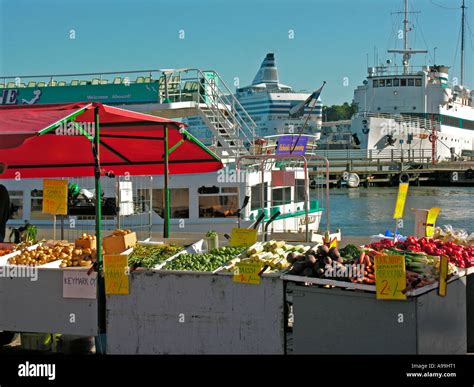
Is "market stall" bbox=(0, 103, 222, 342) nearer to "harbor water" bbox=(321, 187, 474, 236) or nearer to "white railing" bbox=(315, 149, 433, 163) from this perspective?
"harbor water" bbox=(321, 187, 474, 236)

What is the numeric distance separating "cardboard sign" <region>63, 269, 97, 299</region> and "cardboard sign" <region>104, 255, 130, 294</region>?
0.79ft

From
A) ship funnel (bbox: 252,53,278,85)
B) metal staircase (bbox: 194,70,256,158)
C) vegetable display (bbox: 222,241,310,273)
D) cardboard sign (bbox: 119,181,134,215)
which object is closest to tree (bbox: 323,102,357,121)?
ship funnel (bbox: 252,53,278,85)

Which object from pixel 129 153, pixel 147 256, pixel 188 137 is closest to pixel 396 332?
pixel 147 256

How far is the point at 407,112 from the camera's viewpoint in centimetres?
7019

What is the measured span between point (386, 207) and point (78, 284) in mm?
36524

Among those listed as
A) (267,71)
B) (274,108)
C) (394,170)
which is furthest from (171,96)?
(267,71)

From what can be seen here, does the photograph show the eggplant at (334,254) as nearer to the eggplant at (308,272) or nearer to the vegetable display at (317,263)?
the vegetable display at (317,263)

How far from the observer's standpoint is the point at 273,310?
6090mm

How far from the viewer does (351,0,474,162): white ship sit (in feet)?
222

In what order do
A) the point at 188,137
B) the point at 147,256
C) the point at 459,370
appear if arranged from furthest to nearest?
1. the point at 188,137
2. the point at 147,256
3. the point at 459,370

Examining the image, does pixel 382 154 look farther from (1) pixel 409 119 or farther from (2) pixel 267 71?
(2) pixel 267 71

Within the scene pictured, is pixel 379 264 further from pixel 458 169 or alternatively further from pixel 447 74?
pixel 447 74

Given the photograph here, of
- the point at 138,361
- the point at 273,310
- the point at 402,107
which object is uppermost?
the point at 402,107

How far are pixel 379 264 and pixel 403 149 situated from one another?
213 ft
